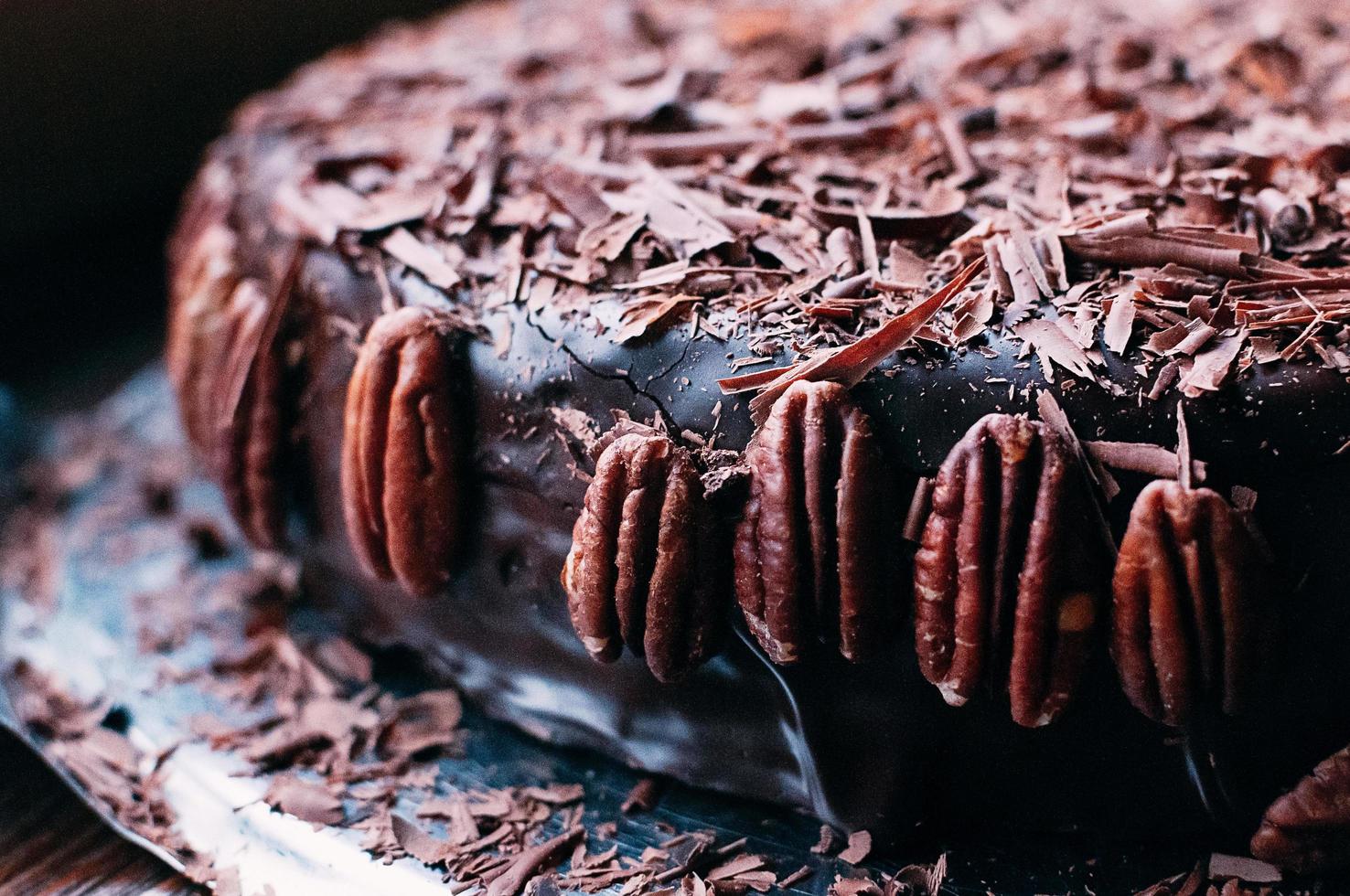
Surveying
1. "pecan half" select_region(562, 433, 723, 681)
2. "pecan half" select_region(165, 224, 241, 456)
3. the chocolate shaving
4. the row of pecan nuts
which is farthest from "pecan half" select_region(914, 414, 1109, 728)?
"pecan half" select_region(165, 224, 241, 456)

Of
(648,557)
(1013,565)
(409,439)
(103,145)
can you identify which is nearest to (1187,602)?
(1013,565)

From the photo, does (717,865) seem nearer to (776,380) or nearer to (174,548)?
(776,380)

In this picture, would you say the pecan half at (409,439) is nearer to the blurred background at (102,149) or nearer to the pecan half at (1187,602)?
the pecan half at (1187,602)

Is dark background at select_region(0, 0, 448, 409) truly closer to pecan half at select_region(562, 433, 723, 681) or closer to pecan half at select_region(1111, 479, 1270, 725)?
pecan half at select_region(562, 433, 723, 681)

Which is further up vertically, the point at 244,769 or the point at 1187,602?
the point at 1187,602

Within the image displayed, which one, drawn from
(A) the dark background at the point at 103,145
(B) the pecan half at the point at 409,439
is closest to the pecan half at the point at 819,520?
(B) the pecan half at the point at 409,439

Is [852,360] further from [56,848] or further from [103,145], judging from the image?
[103,145]
